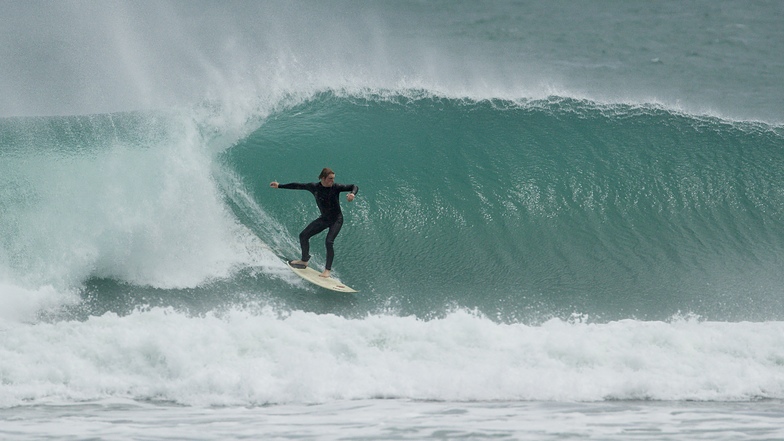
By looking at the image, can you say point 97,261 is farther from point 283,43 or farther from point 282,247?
point 283,43

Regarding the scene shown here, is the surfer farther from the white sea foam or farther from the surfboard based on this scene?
the white sea foam

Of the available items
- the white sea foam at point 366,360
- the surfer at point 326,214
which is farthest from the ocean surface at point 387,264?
the surfer at point 326,214

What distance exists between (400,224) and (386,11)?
49.3 feet

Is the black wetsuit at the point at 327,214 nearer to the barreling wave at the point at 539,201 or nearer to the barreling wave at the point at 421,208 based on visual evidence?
the barreling wave at the point at 421,208

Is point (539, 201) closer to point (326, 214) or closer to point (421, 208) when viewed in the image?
point (421, 208)

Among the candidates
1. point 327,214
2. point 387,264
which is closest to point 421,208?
point 387,264

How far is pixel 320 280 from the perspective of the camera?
898cm

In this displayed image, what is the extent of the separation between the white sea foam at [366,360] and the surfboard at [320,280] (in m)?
0.87

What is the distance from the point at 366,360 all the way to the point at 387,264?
2.39 metres

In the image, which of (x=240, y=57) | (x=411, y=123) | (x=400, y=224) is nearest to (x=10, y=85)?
(x=240, y=57)

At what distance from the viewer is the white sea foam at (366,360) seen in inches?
269

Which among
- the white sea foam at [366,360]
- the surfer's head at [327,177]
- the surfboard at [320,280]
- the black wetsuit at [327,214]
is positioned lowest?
the white sea foam at [366,360]

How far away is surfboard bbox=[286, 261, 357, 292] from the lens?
351 inches

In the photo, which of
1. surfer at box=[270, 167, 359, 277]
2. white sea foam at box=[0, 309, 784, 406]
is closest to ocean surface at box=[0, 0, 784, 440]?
white sea foam at box=[0, 309, 784, 406]
